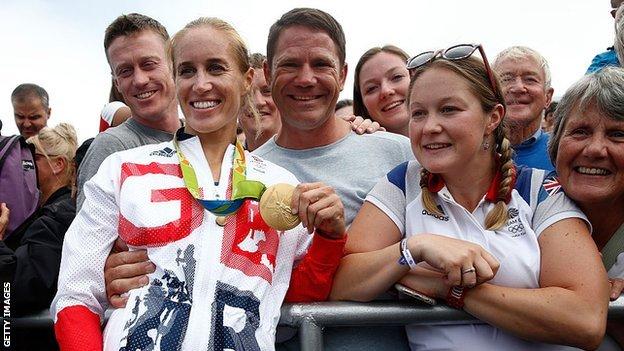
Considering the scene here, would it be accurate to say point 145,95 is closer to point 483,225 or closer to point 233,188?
point 233,188

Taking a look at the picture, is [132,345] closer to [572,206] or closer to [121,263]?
[121,263]

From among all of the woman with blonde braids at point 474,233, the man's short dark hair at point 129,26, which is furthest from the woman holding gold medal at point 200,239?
the man's short dark hair at point 129,26

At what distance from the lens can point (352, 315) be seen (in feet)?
7.49

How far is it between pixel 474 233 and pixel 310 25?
143 cm

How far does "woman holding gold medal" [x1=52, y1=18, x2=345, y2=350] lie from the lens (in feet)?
7.17

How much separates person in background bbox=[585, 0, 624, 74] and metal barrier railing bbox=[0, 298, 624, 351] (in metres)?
1.36

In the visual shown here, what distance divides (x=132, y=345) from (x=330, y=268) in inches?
30.1

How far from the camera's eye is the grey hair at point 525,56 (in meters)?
4.71

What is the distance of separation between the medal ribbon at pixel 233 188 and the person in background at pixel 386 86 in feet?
7.19

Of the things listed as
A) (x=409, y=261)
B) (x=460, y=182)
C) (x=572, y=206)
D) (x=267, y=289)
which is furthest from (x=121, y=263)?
(x=572, y=206)

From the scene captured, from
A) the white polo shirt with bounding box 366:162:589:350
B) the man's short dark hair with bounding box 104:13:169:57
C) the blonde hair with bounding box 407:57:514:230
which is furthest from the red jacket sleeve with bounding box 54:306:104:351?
the man's short dark hair with bounding box 104:13:169:57

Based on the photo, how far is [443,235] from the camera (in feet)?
8.08

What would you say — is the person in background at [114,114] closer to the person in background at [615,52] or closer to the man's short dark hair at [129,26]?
the man's short dark hair at [129,26]

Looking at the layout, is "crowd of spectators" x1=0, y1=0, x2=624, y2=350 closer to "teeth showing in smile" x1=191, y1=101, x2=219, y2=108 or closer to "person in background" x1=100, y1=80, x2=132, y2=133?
"teeth showing in smile" x1=191, y1=101, x2=219, y2=108
